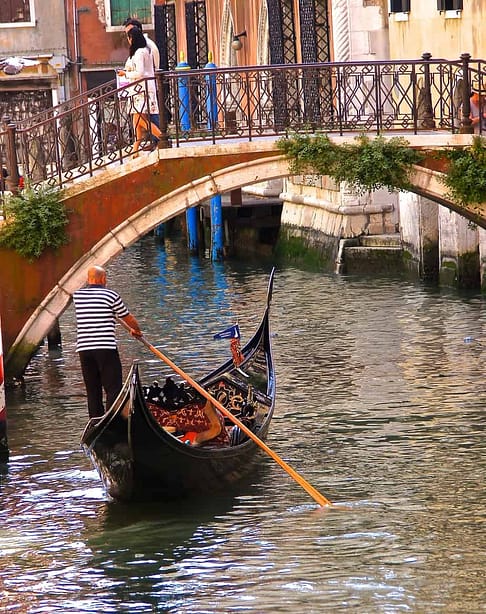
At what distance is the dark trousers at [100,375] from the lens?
870 centimetres

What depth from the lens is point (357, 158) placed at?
11.2m

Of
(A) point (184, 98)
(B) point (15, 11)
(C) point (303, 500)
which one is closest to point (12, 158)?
(C) point (303, 500)

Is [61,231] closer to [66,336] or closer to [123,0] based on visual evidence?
[66,336]

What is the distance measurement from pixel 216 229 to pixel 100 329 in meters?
10.5

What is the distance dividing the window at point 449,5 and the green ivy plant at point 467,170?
323 centimetres

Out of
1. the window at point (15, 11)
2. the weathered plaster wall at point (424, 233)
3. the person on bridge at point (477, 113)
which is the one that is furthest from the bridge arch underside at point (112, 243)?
the window at point (15, 11)

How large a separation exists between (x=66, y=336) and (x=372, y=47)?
Answer: 4.65 meters

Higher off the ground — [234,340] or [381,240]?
[234,340]

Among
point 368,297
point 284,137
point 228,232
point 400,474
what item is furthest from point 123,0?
point 400,474

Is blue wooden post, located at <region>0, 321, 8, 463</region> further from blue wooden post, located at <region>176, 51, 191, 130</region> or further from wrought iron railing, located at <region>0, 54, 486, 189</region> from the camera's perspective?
blue wooden post, located at <region>176, 51, 191, 130</region>

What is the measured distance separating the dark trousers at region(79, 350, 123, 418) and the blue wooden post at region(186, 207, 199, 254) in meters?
11.5

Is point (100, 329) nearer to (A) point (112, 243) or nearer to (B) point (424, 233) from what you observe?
(A) point (112, 243)

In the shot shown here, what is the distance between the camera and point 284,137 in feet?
36.3

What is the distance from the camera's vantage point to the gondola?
766 cm
